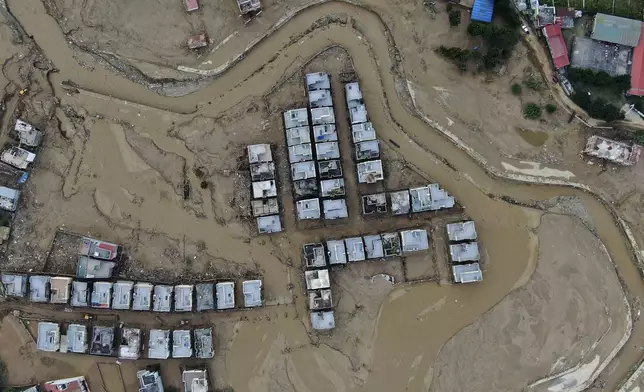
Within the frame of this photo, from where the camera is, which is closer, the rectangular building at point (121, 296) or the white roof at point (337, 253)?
the rectangular building at point (121, 296)

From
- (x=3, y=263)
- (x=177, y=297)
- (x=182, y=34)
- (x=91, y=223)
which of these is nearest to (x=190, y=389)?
(x=177, y=297)

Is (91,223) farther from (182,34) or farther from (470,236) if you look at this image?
(470,236)

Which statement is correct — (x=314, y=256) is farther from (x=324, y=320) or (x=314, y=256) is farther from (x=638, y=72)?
(x=638, y=72)

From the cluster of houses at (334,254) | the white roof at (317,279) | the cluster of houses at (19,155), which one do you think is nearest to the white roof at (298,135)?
the cluster of houses at (334,254)

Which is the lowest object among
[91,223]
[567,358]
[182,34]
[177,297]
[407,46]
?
[567,358]

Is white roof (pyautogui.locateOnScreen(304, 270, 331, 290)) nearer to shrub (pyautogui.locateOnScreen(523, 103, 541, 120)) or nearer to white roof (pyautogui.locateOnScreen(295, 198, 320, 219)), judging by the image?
white roof (pyautogui.locateOnScreen(295, 198, 320, 219))

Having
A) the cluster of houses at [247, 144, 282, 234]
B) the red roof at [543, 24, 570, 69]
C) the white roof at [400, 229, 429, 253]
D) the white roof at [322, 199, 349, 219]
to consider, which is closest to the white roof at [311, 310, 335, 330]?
the cluster of houses at [247, 144, 282, 234]

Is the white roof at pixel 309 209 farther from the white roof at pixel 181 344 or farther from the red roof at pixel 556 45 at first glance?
the red roof at pixel 556 45
